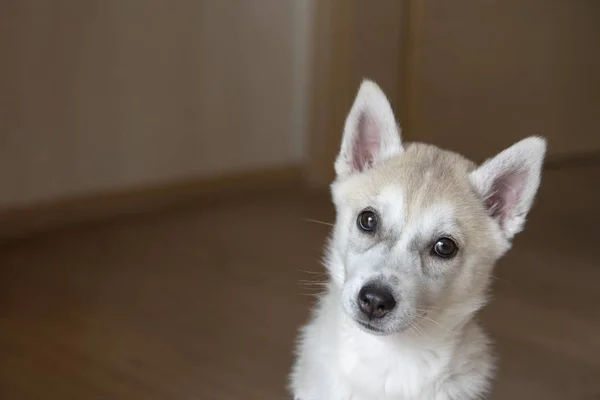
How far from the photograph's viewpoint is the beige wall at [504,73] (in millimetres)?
4789

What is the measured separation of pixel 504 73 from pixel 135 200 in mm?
2675

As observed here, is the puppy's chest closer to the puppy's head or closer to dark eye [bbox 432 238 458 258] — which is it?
the puppy's head

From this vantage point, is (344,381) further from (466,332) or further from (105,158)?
(105,158)

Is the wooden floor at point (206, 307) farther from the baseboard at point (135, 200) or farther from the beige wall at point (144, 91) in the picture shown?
the beige wall at point (144, 91)

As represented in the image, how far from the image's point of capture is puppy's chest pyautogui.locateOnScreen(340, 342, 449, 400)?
1667 mm

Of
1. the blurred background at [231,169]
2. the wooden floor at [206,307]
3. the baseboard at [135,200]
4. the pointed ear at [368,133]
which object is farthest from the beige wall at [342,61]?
the pointed ear at [368,133]

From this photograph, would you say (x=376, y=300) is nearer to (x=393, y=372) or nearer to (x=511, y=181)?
(x=393, y=372)

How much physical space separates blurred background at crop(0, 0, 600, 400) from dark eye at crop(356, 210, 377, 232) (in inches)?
19.8

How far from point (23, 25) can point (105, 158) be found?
2.53 ft

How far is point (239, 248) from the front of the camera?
352cm

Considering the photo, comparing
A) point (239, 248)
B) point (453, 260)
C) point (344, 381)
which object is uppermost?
point (453, 260)

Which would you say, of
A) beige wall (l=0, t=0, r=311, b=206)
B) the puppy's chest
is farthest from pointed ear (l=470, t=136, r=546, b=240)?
beige wall (l=0, t=0, r=311, b=206)

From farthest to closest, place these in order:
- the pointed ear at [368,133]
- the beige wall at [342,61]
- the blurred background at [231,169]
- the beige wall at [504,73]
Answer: the beige wall at [504,73]
the beige wall at [342,61]
the blurred background at [231,169]
the pointed ear at [368,133]

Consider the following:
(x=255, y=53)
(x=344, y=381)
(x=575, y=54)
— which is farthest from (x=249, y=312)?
(x=575, y=54)
